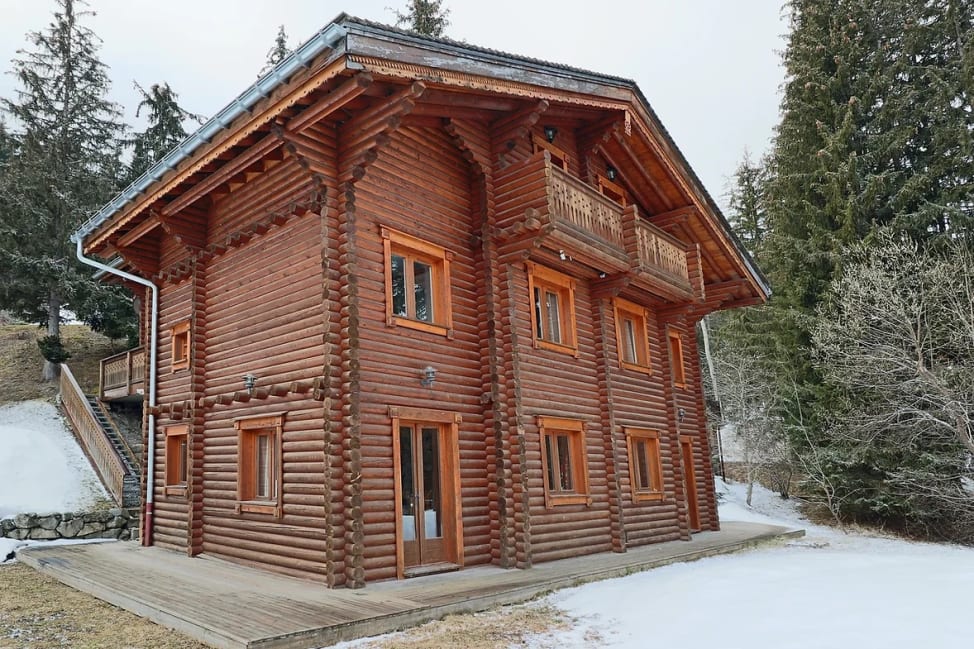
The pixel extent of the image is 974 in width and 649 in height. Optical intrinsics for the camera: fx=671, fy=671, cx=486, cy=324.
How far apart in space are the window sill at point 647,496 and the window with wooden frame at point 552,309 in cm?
336

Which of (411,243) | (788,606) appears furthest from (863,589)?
(411,243)

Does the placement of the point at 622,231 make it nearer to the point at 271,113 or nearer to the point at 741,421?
the point at 271,113

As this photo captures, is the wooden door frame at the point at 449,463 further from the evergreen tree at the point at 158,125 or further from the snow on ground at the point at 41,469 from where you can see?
the evergreen tree at the point at 158,125

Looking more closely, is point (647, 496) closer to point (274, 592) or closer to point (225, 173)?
point (274, 592)

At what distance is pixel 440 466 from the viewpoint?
33.5ft

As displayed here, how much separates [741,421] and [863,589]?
1492 centimetres

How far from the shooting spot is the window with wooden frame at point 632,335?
1440 cm

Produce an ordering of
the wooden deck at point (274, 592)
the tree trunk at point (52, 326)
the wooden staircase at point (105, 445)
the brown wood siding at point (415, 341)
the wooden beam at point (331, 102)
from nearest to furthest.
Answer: the wooden deck at point (274, 592)
the wooden beam at point (331, 102)
the brown wood siding at point (415, 341)
the wooden staircase at point (105, 445)
the tree trunk at point (52, 326)

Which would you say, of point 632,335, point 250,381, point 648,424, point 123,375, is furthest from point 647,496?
point 123,375

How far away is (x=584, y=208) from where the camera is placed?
1190 centimetres

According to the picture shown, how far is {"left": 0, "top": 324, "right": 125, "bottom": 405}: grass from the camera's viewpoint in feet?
69.6

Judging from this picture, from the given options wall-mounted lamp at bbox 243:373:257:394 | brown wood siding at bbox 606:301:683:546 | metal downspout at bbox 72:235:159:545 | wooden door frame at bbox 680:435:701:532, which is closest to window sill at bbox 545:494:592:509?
brown wood siding at bbox 606:301:683:546

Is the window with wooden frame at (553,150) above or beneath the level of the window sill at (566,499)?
above

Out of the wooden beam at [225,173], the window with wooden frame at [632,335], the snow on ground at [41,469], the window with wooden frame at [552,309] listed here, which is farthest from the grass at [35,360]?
the window with wooden frame at [632,335]
